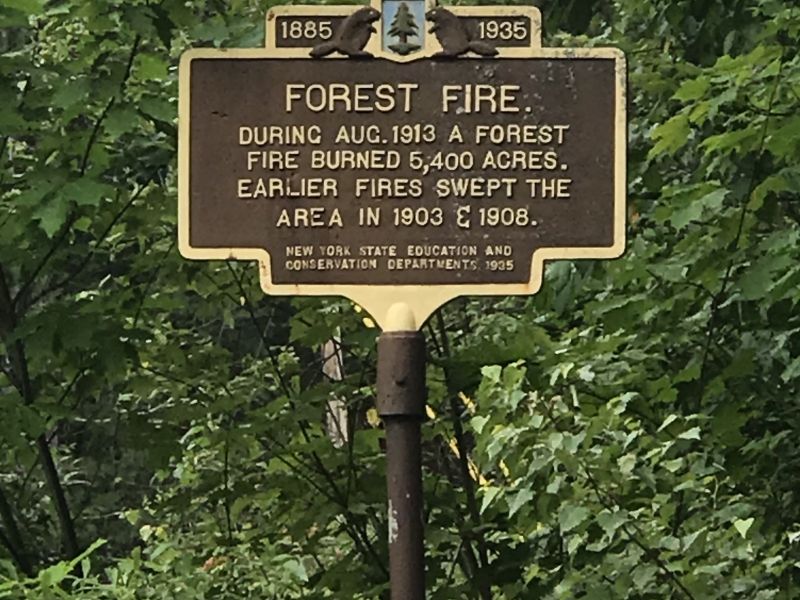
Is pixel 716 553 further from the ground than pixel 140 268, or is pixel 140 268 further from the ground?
pixel 140 268

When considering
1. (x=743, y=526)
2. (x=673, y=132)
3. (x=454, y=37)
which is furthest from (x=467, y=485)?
(x=454, y=37)

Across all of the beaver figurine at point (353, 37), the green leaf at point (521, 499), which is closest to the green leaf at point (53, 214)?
the beaver figurine at point (353, 37)

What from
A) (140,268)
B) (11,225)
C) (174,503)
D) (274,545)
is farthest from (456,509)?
(11,225)

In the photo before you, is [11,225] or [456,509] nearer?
[11,225]

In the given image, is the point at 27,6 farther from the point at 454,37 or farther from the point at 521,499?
the point at 521,499

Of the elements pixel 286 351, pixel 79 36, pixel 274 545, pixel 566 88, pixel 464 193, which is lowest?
pixel 274 545

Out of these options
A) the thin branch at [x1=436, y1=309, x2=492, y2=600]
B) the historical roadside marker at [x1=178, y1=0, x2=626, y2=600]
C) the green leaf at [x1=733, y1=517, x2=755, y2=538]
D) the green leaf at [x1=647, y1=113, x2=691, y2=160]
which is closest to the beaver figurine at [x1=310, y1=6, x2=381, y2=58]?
the historical roadside marker at [x1=178, y1=0, x2=626, y2=600]

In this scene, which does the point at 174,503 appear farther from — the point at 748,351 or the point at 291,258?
the point at 748,351

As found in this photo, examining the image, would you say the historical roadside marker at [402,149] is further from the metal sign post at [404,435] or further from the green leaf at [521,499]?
the green leaf at [521,499]

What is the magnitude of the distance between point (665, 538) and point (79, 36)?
269 centimetres

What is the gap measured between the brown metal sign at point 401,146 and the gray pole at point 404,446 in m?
0.24

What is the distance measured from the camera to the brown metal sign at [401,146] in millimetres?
3707

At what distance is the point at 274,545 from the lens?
5223mm

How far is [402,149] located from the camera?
12.3ft
